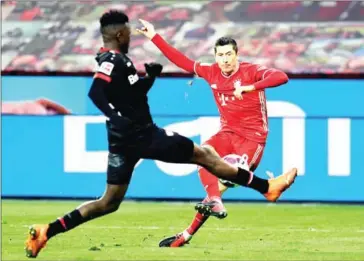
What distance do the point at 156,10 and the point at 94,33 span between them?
3.30ft

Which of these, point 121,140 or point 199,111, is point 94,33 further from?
point 121,140

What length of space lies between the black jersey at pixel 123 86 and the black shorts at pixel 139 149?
123mm

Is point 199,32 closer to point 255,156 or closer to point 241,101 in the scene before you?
point 241,101

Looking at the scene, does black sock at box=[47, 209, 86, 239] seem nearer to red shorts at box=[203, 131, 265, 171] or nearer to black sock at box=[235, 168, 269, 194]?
black sock at box=[235, 168, 269, 194]

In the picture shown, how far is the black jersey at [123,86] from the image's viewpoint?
30.8 ft

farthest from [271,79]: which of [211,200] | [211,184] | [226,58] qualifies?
[211,200]

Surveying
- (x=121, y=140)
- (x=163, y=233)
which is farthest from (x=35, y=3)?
(x=121, y=140)

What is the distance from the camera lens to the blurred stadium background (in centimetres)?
1644

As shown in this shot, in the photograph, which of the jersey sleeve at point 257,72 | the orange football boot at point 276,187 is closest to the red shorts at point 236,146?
the jersey sleeve at point 257,72

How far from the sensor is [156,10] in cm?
1845

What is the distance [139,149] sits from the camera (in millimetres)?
9547

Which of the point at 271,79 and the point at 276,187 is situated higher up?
the point at 271,79

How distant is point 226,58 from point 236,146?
2.71ft

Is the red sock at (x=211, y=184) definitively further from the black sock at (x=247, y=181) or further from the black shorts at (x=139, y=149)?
the black shorts at (x=139, y=149)
